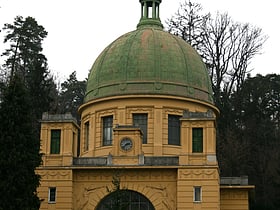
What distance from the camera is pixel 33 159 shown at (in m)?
34.5

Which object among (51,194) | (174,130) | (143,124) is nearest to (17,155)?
(51,194)

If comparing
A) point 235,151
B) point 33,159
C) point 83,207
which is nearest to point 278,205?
point 235,151

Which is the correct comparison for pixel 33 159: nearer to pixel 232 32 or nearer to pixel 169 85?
pixel 169 85

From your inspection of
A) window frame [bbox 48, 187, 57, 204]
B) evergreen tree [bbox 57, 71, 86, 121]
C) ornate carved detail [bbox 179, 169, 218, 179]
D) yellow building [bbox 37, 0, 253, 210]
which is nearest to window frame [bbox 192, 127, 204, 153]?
yellow building [bbox 37, 0, 253, 210]

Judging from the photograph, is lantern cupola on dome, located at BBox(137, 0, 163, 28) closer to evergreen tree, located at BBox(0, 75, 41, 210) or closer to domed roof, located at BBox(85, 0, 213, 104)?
domed roof, located at BBox(85, 0, 213, 104)

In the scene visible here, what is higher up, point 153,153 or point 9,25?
point 9,25

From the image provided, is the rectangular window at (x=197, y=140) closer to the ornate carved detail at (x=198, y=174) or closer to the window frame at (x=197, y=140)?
the window frame at (x=197, y=140)

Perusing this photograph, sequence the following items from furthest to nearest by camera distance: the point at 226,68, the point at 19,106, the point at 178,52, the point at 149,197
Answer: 1. the point at 226,68
2. the point at 178,52
3. the point at 149,197
4. the point at 19,106

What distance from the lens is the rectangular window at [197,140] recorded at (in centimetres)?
3906

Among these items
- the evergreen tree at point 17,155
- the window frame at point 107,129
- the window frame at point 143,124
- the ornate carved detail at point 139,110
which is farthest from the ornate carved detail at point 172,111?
the evergreen tree at point 17,155

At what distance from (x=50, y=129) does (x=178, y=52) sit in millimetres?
10870

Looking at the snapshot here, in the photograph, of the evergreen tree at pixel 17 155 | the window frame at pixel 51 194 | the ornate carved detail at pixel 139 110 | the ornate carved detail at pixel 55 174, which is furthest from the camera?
the ornate carved detail at pixel 139 110

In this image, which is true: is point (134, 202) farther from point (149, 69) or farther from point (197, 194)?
point (149, 69)

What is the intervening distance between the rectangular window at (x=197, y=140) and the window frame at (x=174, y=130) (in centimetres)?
370
